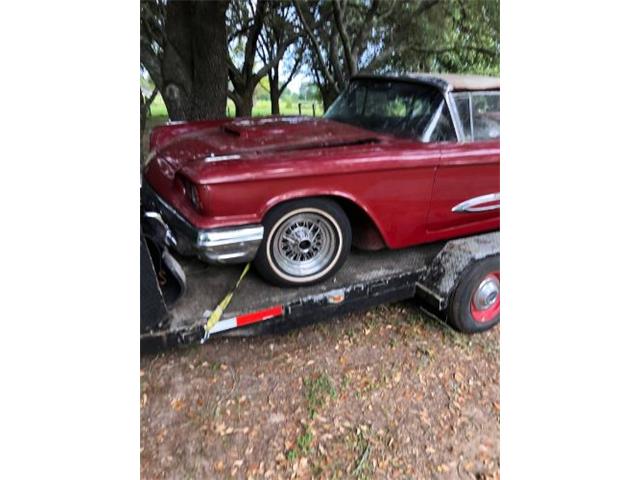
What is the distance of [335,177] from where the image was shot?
1626 mm

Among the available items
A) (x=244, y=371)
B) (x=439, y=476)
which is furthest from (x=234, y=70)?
(x=439, y=476)

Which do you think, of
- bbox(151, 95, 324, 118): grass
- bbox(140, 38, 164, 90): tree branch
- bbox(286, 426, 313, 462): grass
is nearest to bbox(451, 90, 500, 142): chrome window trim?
bbox(151, 95, 324, 118): grass

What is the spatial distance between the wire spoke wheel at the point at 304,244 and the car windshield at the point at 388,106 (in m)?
0.57

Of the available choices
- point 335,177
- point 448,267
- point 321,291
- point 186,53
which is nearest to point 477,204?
point 448,267

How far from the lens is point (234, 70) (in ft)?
5.28

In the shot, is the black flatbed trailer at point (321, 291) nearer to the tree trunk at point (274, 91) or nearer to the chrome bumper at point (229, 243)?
the chrome bumper at point (229, 243)

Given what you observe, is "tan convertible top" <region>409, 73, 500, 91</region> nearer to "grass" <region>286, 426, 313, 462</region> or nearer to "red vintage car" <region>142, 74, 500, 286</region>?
"red vintage car" <region>142, 74, 500, 286</region>

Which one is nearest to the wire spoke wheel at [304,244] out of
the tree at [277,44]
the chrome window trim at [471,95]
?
the tree at [277,44]

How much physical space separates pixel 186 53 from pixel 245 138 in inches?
15.2

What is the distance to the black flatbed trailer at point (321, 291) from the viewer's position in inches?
56.3

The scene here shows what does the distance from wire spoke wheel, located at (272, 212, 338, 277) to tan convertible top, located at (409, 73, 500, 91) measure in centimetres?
83

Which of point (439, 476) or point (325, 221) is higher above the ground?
point (325, 221)
